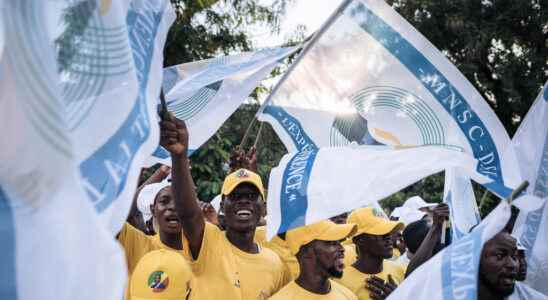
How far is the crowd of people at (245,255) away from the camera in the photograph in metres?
3.58

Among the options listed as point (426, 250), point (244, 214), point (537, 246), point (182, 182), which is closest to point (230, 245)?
point (244, 214)

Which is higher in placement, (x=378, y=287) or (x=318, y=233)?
(x=318, y=233)

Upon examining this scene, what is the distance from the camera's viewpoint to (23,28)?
1886mm

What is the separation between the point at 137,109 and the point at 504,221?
5.68ft

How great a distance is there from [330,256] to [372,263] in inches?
35.4

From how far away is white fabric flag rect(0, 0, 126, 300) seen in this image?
1811 millimetres

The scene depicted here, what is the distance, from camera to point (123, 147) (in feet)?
7.55

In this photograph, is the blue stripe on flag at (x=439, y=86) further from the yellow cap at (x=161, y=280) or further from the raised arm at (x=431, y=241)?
the yellow cap at (x=161, y=280)

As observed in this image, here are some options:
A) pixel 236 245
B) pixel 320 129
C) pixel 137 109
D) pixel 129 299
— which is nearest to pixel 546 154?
pixel 320 129

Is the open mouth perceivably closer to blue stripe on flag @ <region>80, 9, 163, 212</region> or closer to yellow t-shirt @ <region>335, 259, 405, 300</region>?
yellow t-shirt @ <region>335, 259, 405, 300</region>

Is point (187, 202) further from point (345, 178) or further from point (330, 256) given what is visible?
point (330, 256)

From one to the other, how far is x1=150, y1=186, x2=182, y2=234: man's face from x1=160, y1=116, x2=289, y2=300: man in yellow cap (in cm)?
31

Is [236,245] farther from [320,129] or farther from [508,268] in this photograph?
[508,268]

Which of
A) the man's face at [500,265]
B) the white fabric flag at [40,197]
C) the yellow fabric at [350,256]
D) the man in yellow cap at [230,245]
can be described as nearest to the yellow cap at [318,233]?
the man in yellow cap at [230,245]
